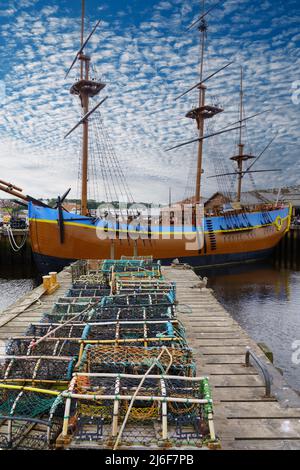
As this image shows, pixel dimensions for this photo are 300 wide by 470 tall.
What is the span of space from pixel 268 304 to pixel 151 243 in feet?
34.4

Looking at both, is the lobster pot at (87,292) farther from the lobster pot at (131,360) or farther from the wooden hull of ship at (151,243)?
the wooden hull of ship at (151,243)

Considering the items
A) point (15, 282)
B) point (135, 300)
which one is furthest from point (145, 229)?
point (135, 300)

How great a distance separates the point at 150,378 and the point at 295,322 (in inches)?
482

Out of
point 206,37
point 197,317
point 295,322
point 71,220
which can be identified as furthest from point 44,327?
point 206,37

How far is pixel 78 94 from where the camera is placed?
26.6 m

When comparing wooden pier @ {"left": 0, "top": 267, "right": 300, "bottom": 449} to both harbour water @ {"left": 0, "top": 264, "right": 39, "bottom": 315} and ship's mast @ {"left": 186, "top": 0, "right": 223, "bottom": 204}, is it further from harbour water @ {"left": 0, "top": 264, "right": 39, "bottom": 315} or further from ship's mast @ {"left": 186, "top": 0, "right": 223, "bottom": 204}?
ship's mast @ {"left": 186, "top": 0, "right": 223, "bottom": 204}

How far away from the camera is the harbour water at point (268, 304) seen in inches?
432

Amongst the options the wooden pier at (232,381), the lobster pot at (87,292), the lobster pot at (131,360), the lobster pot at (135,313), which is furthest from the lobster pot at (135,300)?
the lobster pot at (131,360)

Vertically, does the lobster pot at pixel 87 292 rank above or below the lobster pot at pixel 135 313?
below

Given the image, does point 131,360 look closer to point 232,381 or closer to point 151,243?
point 232,381

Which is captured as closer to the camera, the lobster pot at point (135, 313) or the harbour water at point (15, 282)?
the lobster pot at point (135, 313)

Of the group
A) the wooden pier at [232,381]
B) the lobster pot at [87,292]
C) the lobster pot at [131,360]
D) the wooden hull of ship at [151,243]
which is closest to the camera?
the wooden pier at [232,381]

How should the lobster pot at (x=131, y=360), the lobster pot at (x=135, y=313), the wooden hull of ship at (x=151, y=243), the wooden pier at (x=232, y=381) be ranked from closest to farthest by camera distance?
the wooden pier at (x=232, y=381) < the lobster pot at (x=131, y=360) < the lobster pot at (x=135, y=313) < the wooden hull of ship at (x=151, y=243)

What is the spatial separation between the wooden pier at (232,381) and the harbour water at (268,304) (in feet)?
7.32
